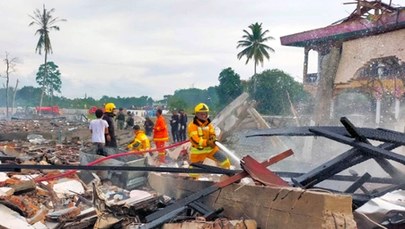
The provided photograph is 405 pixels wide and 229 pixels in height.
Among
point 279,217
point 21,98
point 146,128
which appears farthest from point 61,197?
point 21,98

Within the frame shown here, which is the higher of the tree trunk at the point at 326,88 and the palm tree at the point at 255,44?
the palm tree at the point at 255,44

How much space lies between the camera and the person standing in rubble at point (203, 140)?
6.53m

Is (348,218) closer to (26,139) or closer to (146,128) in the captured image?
(146,128)

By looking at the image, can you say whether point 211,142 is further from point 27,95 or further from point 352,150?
point 27,95

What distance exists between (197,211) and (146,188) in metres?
3.39

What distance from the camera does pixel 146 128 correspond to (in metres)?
18.1

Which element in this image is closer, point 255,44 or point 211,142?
point 211,142

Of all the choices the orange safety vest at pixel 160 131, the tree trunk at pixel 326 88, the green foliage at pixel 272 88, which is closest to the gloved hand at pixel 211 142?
the tree trunk at pixel 326 88

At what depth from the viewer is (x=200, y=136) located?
6.54 m

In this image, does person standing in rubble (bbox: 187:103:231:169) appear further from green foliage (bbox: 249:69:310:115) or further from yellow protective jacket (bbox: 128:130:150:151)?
green foliage (bbox: 249:69:310:115)

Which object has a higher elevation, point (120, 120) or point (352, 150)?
point (352, 150)

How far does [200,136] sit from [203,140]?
0.07 metres

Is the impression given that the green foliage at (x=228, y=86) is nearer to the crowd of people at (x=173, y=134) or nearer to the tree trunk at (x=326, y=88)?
the crowd of people at (x=173, y=134)

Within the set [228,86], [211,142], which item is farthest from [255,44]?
[211,142]
